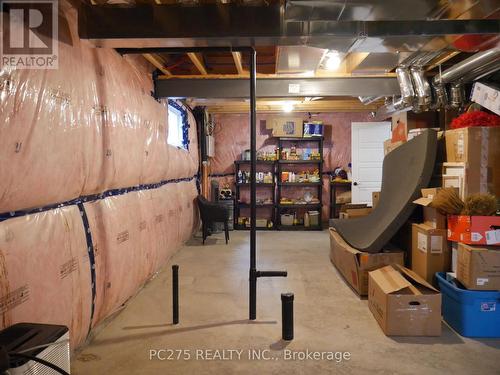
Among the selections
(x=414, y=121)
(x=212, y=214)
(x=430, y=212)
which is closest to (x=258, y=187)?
(x=212, y=214)

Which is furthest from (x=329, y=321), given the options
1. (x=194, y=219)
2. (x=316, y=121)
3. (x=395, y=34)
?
(x=316, y=121)

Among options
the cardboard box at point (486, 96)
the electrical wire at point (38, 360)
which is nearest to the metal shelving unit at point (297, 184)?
the cardboard box at point (486, 96)

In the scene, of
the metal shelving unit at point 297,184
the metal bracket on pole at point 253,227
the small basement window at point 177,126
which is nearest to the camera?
the metal bracket on pole at point 253,227

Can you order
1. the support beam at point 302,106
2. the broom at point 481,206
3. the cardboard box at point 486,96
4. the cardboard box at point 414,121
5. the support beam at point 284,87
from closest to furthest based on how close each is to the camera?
the broom at point 481,206 → the cardboard box at point 486,96 → the support beam at point 284,87 → the cardboard box at point 414,121 → the support beam at point 302,106

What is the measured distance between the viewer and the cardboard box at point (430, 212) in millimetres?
2939

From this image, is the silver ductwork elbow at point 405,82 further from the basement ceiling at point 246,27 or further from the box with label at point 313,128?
the box with label at point 313,128

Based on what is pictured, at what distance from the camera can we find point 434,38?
2396 mm

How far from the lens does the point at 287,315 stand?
8.02ft

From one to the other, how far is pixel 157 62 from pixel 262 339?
2.78m

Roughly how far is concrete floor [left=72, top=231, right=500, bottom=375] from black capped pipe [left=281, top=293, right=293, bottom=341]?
6 cm

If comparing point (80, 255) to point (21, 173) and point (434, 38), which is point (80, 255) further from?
point (434, 38)

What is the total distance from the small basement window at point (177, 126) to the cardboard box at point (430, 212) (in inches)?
124

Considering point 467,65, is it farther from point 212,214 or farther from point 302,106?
point 212,214

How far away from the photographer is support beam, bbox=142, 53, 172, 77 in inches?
137
